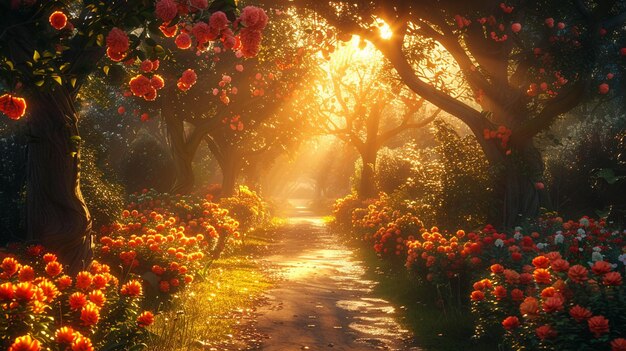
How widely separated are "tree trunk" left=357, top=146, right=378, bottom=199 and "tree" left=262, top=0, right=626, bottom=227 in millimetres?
17002

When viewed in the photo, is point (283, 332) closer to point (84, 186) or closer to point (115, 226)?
point (115, 226)

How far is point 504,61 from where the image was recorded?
13.3m

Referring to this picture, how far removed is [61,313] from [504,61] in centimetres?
1154

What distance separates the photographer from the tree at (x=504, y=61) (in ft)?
37.7

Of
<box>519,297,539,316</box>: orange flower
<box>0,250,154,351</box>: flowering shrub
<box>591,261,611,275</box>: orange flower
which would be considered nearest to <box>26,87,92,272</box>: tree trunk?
<box>0,250,154,351</box>: flowering shrub

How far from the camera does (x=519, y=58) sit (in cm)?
1362

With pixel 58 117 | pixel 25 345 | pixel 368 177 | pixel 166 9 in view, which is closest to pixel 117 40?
pixel 166 9

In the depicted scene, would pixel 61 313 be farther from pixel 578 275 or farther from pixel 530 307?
pixel 578 275

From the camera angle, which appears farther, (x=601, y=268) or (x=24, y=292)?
(x=601, y=268)

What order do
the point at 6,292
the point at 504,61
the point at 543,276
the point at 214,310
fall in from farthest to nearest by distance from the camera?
1. the point at 504,61
2. the point at 214,310
3. the point at 543,276
4. the point at 6,292

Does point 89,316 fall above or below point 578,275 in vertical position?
below

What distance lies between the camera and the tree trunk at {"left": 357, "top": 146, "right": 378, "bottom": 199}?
3023cm

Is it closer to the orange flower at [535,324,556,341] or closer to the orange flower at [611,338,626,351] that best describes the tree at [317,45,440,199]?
the orange flower at [535,324,556,341]

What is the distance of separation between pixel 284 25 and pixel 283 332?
49.5 ft
